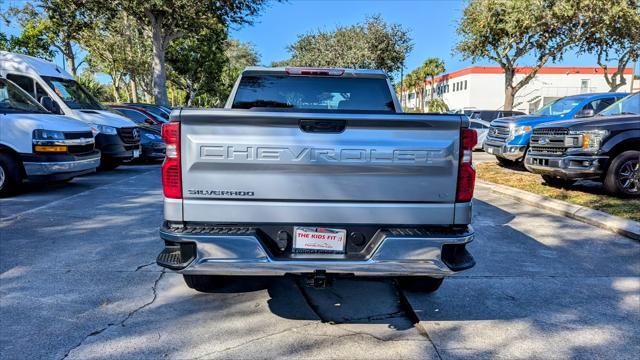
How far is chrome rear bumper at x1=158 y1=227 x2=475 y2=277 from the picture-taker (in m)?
2.95

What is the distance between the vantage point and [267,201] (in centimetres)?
300

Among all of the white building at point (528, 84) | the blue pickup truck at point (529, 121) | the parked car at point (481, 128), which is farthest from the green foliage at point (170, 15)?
the white building at point (528, 84)

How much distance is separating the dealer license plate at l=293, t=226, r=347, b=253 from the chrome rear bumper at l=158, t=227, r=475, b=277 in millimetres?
45

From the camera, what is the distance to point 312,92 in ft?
15.4

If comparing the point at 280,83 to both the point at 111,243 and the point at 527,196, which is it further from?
the point at 527,196

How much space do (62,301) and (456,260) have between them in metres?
3.22

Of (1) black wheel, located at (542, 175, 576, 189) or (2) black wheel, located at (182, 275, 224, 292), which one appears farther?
(1) black wheel, located at (542, 175, 576, 189)

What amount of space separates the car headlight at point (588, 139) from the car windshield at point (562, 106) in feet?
12.5

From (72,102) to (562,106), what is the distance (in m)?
12.1

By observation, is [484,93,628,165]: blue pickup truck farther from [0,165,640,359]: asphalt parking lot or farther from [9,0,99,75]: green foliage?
[9,0,99,75]: green foliage

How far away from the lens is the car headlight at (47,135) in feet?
25.9

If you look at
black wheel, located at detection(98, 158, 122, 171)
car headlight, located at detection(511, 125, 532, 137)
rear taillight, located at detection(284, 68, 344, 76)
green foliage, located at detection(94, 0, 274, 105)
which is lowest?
black wheel, located at detection(98, 158, 122, 171)

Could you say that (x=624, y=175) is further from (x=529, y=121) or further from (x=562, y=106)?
(x=562, y=106)

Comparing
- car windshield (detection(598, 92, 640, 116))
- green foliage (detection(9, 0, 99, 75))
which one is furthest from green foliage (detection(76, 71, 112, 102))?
car windshield (detection(598, 92, 640, 116))
